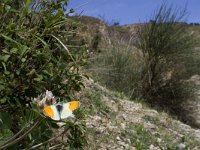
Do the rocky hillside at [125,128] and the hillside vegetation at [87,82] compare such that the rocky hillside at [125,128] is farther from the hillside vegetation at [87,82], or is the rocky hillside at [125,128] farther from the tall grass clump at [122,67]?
the tall grass clump at [122,67]

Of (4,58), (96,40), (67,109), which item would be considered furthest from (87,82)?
(96,40)

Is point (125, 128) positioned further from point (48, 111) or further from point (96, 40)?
point (96, 40)

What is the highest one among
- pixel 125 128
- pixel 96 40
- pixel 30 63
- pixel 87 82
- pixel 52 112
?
pixel 96 40

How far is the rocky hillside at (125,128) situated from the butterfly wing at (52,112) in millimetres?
2137

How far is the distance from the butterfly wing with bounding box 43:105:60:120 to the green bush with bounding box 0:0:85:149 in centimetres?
47

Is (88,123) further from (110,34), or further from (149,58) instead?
(110,34)

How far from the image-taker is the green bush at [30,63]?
235cm

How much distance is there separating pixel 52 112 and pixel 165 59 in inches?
322

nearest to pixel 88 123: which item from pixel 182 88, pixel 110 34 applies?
pixel 182 88

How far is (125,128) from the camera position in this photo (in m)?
4.81

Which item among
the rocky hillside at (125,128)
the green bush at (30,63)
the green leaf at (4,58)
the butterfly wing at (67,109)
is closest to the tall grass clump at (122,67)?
the rocky hillside at (125,128)

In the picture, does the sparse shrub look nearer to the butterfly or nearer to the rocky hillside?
the rocky hillside

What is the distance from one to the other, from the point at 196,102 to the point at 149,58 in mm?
1548

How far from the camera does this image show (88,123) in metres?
4.37
